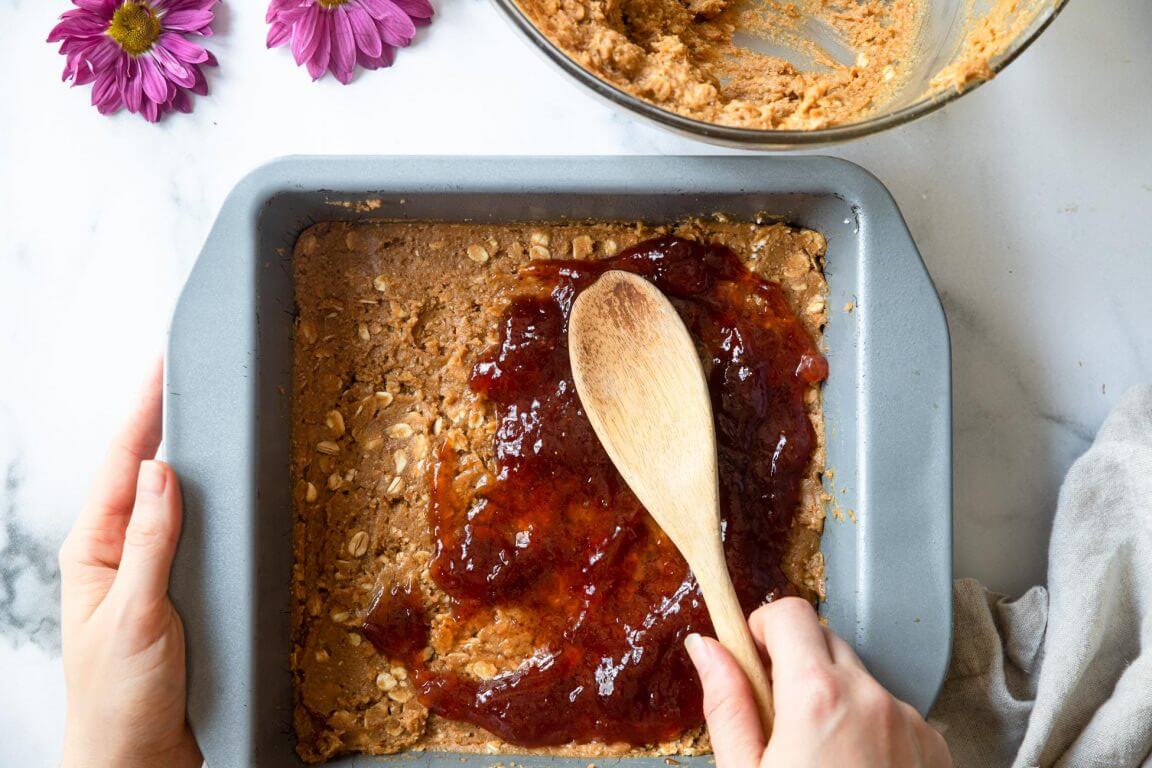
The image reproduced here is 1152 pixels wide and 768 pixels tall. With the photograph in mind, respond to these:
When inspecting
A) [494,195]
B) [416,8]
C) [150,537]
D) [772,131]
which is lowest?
[150,537]

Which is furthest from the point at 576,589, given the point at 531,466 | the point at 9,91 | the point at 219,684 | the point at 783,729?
the point at 9,91

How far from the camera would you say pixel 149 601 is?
3.47 ft

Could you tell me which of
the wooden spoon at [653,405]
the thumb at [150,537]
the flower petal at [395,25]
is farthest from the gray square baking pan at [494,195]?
the flower petal at [395,25]

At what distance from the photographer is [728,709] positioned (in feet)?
3.23

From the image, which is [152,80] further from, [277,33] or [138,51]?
[277,33]

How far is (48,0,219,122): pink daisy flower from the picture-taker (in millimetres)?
1242

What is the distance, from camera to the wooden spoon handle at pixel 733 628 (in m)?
1.02

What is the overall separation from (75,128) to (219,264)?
0.44 metres

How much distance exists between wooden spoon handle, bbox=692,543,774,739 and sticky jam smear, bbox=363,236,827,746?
0.07 metres

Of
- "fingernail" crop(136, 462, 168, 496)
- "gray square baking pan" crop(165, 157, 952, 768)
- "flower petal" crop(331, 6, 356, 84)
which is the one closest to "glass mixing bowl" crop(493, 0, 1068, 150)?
"gray square baking pan" crop(165, 157, 952, 768)

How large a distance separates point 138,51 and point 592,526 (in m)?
0.94

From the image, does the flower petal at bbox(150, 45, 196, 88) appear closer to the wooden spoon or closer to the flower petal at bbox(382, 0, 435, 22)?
the flower petal at bbox(382, 0, 435, 22)

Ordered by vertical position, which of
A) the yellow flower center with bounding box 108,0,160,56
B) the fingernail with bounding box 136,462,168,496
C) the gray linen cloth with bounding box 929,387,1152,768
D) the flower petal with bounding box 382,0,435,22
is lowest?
the gray linen cloth with bounding box 929,387,1152,768

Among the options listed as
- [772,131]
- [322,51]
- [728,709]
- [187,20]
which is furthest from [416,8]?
[728,709]
